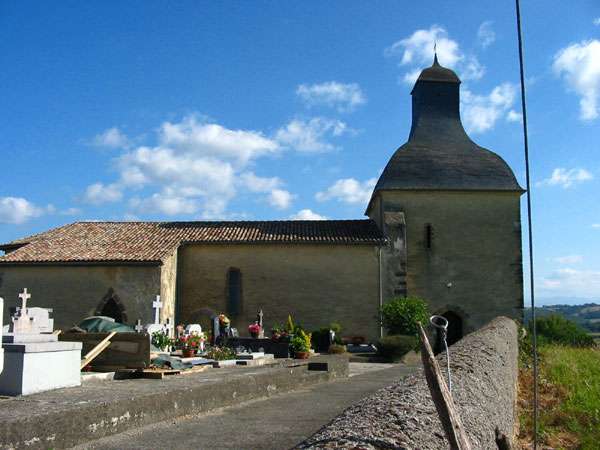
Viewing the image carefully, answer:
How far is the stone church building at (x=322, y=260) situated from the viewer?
957 inches

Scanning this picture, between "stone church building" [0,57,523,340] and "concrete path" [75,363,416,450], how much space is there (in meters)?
15.3

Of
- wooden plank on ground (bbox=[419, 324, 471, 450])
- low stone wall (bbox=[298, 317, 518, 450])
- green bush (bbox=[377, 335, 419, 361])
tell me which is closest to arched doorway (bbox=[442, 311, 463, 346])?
green bush (bbox=[377, 335, 419, 361])

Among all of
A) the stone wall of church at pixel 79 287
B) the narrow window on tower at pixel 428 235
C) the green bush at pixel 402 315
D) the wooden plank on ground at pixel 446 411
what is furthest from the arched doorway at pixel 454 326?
the wooden plank on ground at pixel 446 411

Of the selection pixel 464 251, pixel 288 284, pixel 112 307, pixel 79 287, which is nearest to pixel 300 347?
pixel 288 284

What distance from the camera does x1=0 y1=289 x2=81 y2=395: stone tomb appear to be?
273 inches

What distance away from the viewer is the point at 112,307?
2423 centimetres

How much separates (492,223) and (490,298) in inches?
135

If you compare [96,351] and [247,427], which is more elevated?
[96,351]

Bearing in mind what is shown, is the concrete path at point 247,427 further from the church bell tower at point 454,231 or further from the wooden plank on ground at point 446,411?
the church bell tower at point 454,231

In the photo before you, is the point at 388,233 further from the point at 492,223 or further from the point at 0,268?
the point at 0,268

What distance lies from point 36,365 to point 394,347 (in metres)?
15.0

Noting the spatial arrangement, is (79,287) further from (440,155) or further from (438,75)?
(438,75)

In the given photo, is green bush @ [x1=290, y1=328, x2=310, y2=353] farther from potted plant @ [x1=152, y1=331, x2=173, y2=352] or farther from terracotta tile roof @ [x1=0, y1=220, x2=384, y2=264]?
terracotta tile roof @ [x1=0, y1=220, x2=384, y2=264]

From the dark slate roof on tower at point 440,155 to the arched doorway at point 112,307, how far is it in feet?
40.4
